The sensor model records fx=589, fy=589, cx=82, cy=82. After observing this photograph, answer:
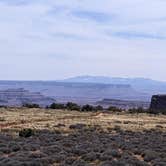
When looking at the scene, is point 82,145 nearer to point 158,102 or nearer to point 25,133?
point 25,133

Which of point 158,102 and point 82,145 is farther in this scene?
point 158,102

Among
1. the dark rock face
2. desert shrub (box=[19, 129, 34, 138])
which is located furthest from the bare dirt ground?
the dark rock face

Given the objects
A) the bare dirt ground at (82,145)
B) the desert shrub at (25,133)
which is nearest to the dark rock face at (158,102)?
the bare dirt ground at (82,145)

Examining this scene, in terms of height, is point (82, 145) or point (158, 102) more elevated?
point (158, 102)

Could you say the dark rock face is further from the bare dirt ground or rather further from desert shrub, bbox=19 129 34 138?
desert shrub, bbox=19 129 34 138

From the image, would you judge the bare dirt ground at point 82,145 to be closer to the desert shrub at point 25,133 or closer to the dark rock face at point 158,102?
the desert shrub at point 25,133

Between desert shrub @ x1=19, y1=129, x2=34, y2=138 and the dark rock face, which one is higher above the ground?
the dark rock face

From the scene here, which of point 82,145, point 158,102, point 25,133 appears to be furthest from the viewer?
point 158,102

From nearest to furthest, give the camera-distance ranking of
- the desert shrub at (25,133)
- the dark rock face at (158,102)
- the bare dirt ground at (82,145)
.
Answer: the bare dirt ground at (82,145) < the desert shrub at (25,133) < the dark rock face at (158,102)

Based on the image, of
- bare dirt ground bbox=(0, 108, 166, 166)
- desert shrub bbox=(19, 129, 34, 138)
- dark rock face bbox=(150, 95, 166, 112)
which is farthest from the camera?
dark rock face bbox=(150, 95, 166, 112)

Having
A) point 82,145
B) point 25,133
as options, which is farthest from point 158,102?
point 82,145

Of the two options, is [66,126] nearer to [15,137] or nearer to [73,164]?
[15,137]

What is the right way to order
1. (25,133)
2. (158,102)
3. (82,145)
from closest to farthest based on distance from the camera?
(82,145) < (25,133) < (158,102)

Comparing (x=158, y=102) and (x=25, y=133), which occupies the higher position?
(x=158, y=102)
